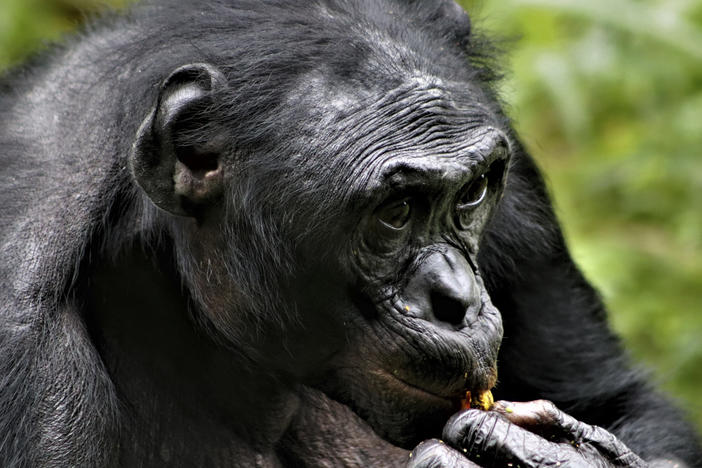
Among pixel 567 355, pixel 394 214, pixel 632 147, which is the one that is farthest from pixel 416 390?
pixel 632 147

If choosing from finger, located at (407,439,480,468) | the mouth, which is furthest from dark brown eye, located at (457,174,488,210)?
finger, located at (407,439,480,468)

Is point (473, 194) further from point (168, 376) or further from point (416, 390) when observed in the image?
point (168, 376)

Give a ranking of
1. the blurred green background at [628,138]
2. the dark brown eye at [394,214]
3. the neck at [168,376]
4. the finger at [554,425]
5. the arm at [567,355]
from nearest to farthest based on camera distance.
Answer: the dark brown eye at [394,214], the finger at [554,425], the neck at [168,376], the arm at [567,355], the blurred green background at [628,138]

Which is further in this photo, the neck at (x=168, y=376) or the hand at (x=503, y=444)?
the neck at (x=168, y=376)

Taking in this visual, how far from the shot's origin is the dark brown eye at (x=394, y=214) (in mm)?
3790

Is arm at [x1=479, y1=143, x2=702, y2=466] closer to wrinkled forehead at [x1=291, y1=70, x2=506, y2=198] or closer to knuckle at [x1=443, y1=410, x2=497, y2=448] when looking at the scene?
wrinkled forehead at [x1=291, y1=70, x2=506, y2=198]

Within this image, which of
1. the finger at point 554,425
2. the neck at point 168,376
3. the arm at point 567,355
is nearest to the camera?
the finger at point 554,425

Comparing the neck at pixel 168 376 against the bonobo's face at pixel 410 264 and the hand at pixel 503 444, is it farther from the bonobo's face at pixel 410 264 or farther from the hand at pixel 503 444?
the hand at pixel 503 444

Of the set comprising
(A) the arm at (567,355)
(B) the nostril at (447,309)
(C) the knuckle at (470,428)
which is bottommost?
(C) the knuckle at (470,428)

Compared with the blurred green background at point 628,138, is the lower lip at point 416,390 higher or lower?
lower

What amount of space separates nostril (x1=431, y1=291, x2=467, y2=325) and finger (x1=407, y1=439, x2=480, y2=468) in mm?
455

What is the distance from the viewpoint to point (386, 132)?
382cm

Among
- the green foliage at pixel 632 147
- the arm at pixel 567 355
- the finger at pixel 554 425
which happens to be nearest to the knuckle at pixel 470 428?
the finger at pixel 554 425

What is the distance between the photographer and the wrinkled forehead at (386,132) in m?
3.74
